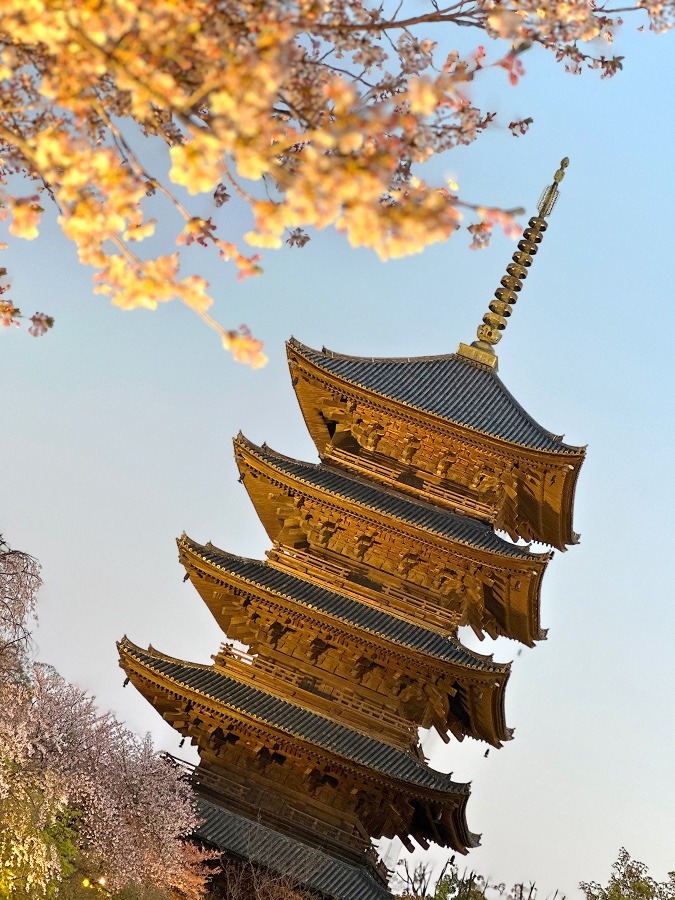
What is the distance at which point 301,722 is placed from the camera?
77.9ft

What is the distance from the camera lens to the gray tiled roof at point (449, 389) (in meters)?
26.7

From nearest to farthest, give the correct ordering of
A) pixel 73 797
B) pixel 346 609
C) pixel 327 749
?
pixel 73 797
pixel 327 749
pixel 346 609

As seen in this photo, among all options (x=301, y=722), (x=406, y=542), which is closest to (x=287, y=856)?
(x=301, y=722)

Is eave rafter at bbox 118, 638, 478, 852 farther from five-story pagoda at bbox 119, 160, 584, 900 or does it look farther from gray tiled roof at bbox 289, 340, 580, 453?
gray tiled roof at bbox 289, 340, 580, 453

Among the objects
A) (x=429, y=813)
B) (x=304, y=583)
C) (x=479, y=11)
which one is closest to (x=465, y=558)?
(x=304, y=583)

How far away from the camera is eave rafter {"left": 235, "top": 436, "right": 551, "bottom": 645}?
25.2 metres

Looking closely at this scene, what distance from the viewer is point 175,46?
5.93 meters

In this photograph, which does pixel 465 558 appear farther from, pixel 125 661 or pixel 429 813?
pixel 125 661

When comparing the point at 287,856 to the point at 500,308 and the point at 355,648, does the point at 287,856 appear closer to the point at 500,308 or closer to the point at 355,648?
the point at 355,648

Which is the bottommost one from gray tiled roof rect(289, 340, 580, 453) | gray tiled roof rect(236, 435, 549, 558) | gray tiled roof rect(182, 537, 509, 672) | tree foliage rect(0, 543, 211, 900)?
tree foliage rect(0, 543, 211, 900)

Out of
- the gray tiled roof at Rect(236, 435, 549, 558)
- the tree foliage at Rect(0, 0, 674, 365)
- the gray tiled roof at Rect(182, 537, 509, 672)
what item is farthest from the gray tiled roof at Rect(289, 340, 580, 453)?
the tree foliage at Rect(0, 0, 674, 365)

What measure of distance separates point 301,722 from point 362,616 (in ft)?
8.43

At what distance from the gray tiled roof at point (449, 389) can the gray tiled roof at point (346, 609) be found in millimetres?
4656

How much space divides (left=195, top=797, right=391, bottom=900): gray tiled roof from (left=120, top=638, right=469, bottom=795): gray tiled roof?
1910mm
